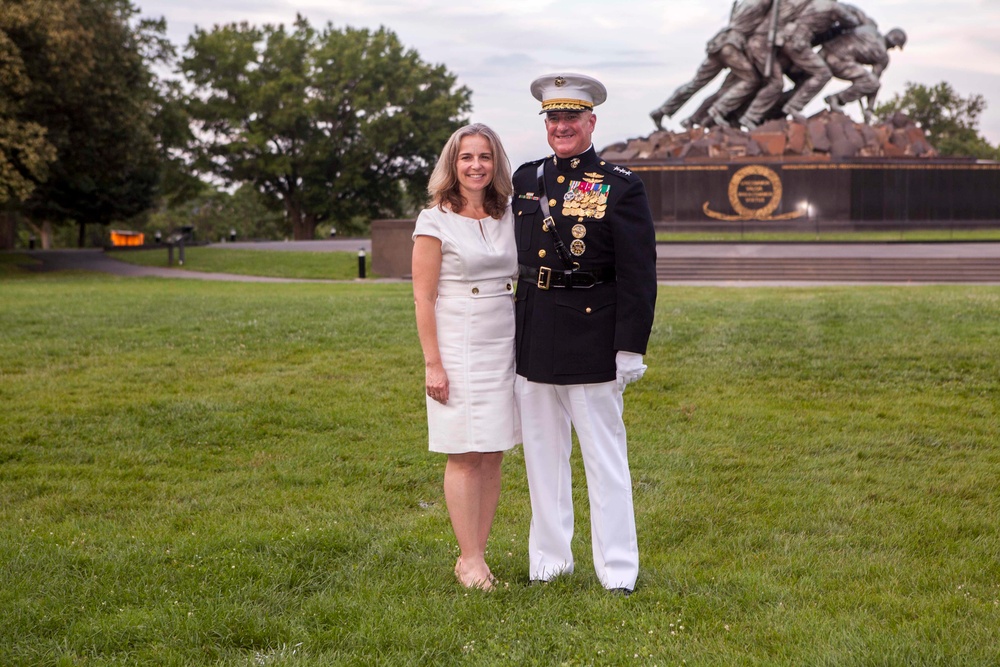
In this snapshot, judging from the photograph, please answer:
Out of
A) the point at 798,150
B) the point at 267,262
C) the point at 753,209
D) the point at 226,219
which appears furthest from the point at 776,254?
the point at 226,219

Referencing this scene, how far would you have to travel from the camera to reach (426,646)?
3.47 metres

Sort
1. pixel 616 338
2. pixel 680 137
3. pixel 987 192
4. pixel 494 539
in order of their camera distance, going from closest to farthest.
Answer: pixel 616 338
pixel 494 539
pixel 987 192
pixel 680 137

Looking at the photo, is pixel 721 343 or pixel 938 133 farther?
pixel 938 133

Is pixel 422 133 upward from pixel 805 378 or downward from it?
upward

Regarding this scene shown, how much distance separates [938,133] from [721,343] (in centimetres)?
6808

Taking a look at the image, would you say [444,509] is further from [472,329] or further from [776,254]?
[776,254]

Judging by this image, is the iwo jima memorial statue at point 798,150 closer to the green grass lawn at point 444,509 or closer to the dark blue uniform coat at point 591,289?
the green grass lawn at point 444,509

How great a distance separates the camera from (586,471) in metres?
4.05

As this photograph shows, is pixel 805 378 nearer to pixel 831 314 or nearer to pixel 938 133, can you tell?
pixel 831 314

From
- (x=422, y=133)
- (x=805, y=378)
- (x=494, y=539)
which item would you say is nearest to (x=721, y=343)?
(x=805, y=378)

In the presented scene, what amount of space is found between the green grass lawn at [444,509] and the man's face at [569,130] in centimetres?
177

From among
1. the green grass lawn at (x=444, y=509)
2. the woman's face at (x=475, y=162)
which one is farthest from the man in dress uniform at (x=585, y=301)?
A: the green grass lawn at (x=444, y=509)

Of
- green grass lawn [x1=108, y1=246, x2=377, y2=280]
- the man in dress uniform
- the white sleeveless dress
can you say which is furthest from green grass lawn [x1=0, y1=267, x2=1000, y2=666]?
green grass lawn [x1=108, y1=246, x2=377, y2=280]

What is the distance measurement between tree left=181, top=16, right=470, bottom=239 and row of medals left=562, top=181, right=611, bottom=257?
42.6 metres
